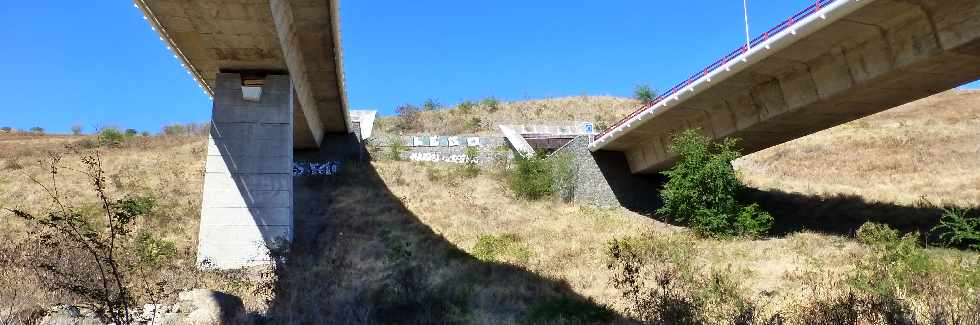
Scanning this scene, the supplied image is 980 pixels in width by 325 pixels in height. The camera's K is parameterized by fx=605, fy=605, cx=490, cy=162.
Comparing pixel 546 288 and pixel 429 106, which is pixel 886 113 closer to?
pixel 429 106

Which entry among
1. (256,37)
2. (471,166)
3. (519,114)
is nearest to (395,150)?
(471,166)

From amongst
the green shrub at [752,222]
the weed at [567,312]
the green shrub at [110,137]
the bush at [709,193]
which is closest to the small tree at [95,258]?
the weed at [567,312]

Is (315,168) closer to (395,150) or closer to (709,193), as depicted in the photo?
(395,150)

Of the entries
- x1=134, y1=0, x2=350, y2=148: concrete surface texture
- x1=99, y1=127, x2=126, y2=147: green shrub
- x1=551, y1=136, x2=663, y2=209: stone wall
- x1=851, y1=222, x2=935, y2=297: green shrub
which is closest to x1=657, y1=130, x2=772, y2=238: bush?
x1=551, y1=136, x2=663, y2=209: stone wall

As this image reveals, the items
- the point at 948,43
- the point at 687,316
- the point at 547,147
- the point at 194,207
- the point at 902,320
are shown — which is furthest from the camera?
the point at 547,147

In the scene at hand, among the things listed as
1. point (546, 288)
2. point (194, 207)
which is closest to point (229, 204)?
point (194, 207)

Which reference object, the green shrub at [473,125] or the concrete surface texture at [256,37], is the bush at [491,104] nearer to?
the green shrub at [473,125]

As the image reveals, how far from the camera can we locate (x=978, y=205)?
25.7 metres

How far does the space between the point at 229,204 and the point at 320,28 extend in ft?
24.8

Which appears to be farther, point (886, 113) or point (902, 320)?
point (886, 113)

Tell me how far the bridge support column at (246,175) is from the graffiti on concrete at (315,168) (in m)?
14.3

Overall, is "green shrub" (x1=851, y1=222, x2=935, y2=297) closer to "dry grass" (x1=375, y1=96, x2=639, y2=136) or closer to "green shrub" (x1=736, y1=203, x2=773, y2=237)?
"green shrub" (x1=736, y1=203, x2=773, y2=237)

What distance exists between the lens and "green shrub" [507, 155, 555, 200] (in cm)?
3412

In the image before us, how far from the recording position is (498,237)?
2402cm
